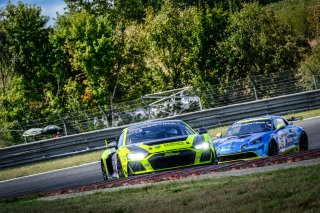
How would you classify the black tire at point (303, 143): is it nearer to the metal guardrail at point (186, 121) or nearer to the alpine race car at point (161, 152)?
the alpine race car at point (161, 152)

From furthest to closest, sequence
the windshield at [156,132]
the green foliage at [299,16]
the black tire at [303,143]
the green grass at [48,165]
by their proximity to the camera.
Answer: the green foliage at [299,16] → the green grass at [48,165] → the black tire at [303,143] → the windshield at [156,132]

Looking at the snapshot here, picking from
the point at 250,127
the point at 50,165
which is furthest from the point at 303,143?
the point at 50,165

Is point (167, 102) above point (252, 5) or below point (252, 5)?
below

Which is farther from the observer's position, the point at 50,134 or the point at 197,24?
the point at 197,24

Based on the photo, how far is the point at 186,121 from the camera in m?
27.1

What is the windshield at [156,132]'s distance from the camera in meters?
13.8

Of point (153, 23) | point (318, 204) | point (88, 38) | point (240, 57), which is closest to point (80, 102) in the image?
point (88, 38)

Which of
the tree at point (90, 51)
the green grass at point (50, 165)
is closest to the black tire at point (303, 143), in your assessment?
the green grass at point (50, 165)

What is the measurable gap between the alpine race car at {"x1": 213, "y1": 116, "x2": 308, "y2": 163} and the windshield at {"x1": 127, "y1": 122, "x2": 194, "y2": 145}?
3.99 feet

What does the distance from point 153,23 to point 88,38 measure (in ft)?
21.4

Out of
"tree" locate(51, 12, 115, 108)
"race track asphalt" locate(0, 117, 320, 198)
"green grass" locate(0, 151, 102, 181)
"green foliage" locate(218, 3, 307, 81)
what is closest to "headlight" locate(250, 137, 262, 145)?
"race track asphalt" locate(0, 117, 320, 198)

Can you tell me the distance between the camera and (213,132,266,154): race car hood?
1436 cm

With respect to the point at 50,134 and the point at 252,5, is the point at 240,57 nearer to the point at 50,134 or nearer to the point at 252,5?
the point at 252,5

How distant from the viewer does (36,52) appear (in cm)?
5512
